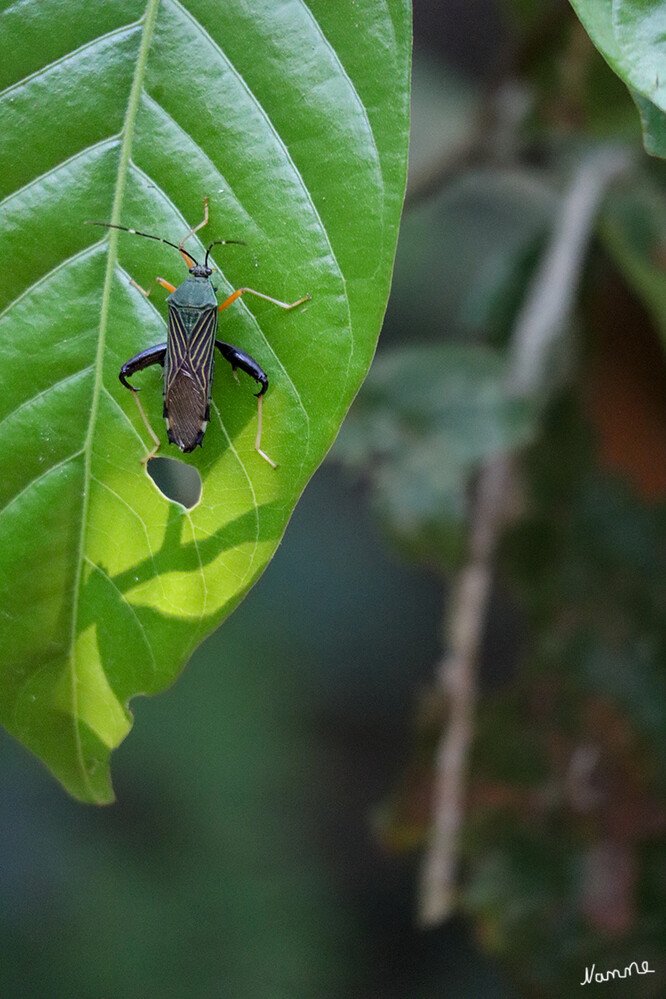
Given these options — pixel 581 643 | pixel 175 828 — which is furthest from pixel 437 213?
pixel 175 828

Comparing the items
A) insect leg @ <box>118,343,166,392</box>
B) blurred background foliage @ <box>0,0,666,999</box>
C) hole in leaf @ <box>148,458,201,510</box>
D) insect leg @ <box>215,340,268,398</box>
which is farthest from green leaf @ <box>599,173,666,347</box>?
insect leg @ <box>118,343,166,392</box>

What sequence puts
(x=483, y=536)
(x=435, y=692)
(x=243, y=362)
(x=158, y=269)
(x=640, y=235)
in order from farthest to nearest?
1. (x=435, y=692)
2. (x=640, y=235)
3. (x=483, y=536)
4. (x=243, y=362)
5. (x=158, y=269)

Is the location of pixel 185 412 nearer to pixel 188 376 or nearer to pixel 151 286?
pixel 188 376

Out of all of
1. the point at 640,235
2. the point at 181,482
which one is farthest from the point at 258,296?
the point at 640,235

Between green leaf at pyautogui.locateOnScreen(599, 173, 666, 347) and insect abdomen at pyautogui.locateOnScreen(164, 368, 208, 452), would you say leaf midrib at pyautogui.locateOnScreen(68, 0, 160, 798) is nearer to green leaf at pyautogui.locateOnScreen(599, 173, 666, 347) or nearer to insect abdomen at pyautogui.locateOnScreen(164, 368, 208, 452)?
insect abdomen at pyautogui.locateOnScreen(164, 368, 208, 452)

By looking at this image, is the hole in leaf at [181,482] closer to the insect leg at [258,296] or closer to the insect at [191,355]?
the insect at [191,355]

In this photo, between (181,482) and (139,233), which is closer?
(139,233)

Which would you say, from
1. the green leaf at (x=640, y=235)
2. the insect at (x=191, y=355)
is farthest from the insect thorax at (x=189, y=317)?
the green leaf at (x=640, y=235)
